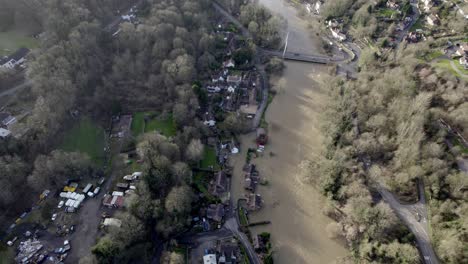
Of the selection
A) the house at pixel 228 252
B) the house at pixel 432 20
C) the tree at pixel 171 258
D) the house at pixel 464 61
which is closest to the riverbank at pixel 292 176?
the house at pixel 228 252

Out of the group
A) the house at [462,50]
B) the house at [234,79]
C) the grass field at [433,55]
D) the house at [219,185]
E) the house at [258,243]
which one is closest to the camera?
the house at [258,243]

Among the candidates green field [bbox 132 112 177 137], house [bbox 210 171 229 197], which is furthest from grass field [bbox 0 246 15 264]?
house [bbox 210 171 229 197]

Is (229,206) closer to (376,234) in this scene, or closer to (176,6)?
(376,234)

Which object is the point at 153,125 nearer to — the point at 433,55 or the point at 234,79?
the point at 234,79

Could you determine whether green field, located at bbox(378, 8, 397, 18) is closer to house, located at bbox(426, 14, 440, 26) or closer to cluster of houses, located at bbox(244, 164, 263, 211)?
house, located at bbox(426, 14, 440, 26)

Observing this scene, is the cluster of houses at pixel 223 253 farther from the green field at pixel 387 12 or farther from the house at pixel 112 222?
the green field at pixel 387 12

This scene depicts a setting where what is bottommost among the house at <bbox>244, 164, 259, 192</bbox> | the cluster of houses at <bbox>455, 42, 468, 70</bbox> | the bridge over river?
the house at <bbox>244, 164, 259, 192</bbox>
